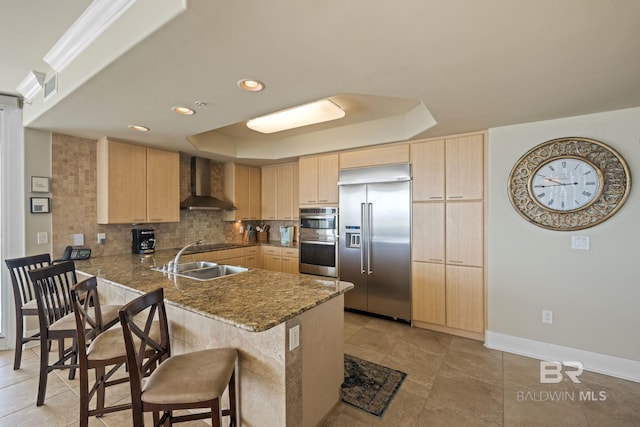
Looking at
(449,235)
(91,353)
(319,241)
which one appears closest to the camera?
(91,353)

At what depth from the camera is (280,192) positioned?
5141 millimetres

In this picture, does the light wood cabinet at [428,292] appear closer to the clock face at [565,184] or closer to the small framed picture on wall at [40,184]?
the clock face at [565,184]

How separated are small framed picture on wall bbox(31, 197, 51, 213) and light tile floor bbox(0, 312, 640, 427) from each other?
146 centimetres

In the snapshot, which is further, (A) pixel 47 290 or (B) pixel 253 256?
(B) pixel 253 256

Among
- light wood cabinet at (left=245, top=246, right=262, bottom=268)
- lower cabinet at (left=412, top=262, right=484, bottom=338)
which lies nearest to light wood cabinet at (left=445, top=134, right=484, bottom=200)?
lower cabinet at (left=412, top=262, right=484, bottom=338)

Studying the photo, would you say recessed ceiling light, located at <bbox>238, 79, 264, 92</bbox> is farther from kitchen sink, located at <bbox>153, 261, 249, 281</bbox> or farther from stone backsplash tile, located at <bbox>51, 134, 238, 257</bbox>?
stone backsplash tile, located at <bbox>51, 134, 238, 257</bbox>

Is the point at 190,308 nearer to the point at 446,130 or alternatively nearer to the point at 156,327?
the point at 156,327

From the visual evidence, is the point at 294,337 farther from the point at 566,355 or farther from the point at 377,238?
the point at 566,355

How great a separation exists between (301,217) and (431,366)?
267 cm

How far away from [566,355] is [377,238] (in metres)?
2.18

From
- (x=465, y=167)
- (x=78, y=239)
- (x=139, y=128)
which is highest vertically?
(x=139, y=128)

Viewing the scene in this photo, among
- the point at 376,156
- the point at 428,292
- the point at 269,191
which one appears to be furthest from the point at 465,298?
the point at 269,191

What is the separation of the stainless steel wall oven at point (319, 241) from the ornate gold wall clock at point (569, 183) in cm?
226

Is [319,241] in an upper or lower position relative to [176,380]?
upper
